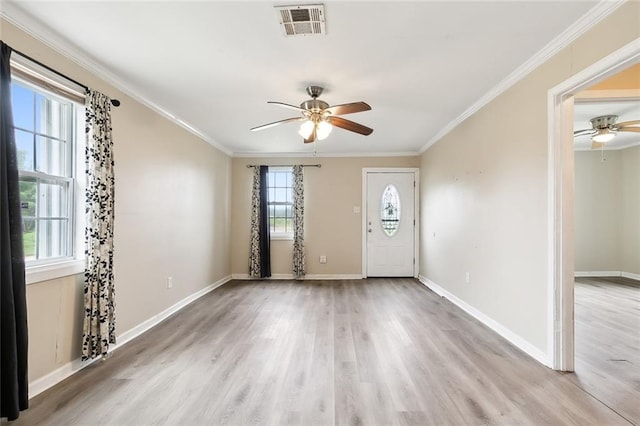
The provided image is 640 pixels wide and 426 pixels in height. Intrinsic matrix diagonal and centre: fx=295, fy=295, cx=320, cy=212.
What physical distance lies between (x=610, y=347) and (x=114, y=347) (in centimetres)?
436

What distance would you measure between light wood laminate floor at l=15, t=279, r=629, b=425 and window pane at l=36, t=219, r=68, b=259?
0.93 m

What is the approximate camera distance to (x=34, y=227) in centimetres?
208

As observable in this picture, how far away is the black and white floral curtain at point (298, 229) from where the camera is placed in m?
5.59

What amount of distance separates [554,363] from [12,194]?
3774 millimetres

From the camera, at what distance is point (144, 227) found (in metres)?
3.10

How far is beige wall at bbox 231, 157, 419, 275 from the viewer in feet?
18.7

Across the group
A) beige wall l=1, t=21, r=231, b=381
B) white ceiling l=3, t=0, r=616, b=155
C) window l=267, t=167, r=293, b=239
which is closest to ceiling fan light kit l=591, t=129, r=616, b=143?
white ceiling l=3, t=0, r=616, b=155

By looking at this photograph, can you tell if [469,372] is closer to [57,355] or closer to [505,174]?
[505,174]

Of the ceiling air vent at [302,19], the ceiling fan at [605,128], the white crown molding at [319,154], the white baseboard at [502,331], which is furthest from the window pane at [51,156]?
the ceiling fan at [605,128]

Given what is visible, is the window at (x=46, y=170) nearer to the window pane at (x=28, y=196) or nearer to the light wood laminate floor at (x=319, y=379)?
the window pane at (x=28, y=196)

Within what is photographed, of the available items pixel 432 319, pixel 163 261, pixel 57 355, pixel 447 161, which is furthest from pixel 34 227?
pixel 447 161

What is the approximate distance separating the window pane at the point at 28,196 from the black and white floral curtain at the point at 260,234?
3.60 metres

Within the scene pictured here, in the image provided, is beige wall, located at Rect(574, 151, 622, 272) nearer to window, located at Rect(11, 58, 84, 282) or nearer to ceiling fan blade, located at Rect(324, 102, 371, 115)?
ceiling fan blade, located at Rect(324, 102, 371, 115)

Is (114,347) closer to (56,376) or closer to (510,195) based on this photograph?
(56,376)
